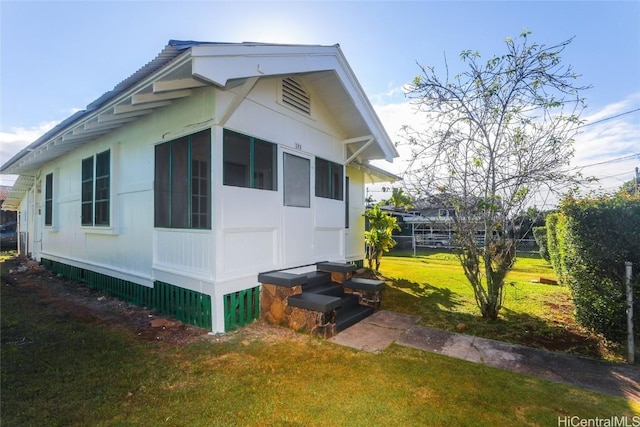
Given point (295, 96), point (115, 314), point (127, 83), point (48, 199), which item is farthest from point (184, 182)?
point (48, 199)

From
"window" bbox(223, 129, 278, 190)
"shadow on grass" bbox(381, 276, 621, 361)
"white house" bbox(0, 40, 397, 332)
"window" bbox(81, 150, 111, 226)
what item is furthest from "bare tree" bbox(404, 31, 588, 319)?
"window" bbox(81, 150, 111, 226)

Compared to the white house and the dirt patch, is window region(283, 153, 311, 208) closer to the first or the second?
the white house

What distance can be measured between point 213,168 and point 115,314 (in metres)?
3.46

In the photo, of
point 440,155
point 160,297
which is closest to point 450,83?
point 440,155

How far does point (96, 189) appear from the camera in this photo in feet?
22.6

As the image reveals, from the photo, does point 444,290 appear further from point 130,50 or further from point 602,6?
point 130,50

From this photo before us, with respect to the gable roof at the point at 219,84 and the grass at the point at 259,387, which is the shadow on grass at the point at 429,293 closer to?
the grass at the point at 259,387

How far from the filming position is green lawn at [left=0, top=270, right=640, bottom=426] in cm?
237

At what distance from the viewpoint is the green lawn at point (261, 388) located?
2.37 metres

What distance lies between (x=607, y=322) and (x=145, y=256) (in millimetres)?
7398

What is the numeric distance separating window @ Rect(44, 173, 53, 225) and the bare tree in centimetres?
1151

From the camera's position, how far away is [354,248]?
9.21 m

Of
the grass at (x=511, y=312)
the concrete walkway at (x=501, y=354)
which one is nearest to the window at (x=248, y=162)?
the concrete walkway at (x=501, y=354)

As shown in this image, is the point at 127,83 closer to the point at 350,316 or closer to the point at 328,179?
the point at 328,179
